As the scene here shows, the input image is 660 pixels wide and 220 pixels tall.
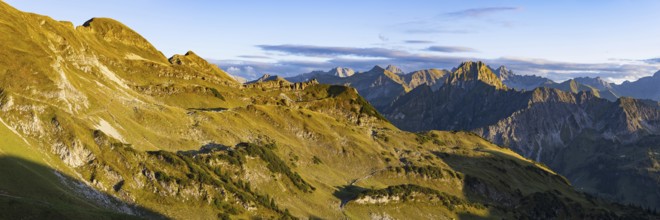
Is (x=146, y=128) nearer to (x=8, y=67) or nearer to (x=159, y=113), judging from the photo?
(x=159, y=113)

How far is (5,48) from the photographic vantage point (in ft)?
497

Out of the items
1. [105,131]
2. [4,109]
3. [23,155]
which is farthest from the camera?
[105,131]

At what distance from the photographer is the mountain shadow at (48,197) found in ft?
275

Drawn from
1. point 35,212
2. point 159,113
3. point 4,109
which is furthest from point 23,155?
point 159,113

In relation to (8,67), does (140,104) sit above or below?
below

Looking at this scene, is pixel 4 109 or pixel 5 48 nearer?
pixel 4 109

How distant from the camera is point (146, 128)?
16412 centimetres

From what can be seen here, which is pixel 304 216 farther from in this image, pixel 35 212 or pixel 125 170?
pixel 35 212

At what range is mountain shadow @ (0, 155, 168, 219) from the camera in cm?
8369

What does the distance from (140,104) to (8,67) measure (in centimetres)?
4470

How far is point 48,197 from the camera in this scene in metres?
95.3

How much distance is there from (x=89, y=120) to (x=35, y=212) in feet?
205

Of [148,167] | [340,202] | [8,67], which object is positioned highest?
[8,67]

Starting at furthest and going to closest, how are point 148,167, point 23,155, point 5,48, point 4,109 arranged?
1. point 5,48
2. point 148,167
3. point 4,109
4. point 23,155
